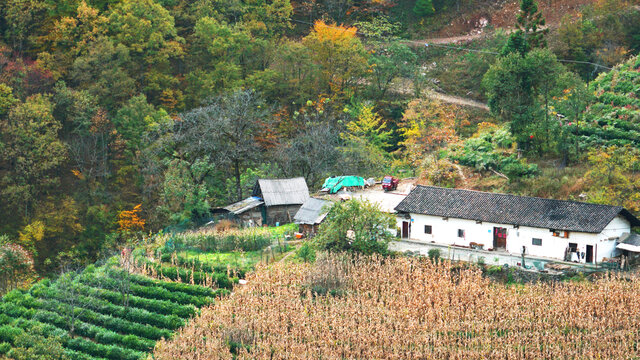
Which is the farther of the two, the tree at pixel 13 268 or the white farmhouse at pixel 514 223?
the tree at pixel 13 268

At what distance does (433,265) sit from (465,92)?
31.0 meters

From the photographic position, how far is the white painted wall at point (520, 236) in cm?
4412

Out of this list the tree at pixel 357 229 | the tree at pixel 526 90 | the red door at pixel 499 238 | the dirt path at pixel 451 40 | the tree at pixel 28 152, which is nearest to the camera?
the tree at pixel 357 229

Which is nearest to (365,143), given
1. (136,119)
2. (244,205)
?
(244,205)

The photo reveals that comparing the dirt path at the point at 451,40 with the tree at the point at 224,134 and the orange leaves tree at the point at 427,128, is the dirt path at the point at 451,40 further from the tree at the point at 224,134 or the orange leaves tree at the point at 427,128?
the tree at the point at 224,134

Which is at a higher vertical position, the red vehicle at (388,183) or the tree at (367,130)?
the tree at (367,130)

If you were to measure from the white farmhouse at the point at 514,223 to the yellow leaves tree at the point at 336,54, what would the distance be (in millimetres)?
22481

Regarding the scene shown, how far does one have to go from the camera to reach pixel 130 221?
6141cm

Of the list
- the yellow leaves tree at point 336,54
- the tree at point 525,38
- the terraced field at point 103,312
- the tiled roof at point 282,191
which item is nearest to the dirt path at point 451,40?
the yellow leaves tree at point 336,54

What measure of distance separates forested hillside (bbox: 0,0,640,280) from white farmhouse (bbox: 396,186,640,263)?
3.53 metres

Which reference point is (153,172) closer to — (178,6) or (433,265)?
(178,6)

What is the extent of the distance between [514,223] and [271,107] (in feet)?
92.1

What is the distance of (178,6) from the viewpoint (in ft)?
242

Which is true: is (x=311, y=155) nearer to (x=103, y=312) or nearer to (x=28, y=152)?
(x=28, y=152)
